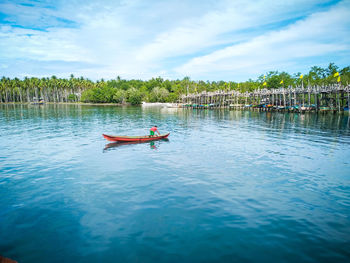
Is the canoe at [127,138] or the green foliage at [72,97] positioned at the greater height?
the green foliage at [72,97]

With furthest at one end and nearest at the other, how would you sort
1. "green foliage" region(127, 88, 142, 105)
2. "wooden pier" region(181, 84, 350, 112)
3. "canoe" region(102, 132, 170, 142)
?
"green foliage" region(127, 88, 142, 105) → "wooden pier" region(181, 84, 350, 112) → "canoe" region(102, 132, 170, 142)

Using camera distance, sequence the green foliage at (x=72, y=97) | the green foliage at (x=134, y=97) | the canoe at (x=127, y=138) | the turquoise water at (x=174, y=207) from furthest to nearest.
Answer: the green foliage at (x=72, y=97)
the green foliage at (x=134, y=97)
the canoe at (x=127, y=138)
the turquoise water at (x=174, y=207)

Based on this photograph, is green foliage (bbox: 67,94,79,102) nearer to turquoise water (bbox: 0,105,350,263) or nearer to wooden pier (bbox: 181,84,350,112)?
wooden pier (bbox: 181,84,350,112)

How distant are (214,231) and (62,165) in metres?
12.7

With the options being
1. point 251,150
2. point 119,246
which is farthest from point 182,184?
point 251,150

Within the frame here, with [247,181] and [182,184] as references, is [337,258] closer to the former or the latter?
[247,181]

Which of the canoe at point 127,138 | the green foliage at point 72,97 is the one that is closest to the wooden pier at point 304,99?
the canoe at point 127,138

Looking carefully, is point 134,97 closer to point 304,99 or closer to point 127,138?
point 304,99

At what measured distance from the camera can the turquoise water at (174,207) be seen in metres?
7.64

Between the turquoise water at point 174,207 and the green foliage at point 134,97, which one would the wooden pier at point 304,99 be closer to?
the green foliage at point 134,97

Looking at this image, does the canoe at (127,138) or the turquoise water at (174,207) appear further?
the canoe at (127,138)

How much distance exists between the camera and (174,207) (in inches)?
413

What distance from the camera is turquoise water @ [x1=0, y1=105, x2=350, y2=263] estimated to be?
7645mm

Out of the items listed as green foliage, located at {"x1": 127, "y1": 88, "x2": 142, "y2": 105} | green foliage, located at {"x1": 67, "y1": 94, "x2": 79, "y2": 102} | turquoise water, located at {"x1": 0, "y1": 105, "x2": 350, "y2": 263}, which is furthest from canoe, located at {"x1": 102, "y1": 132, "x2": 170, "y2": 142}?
green foliage, located at {"x1": 67, "y1": 94, "x2": 79, "y2": 102}
